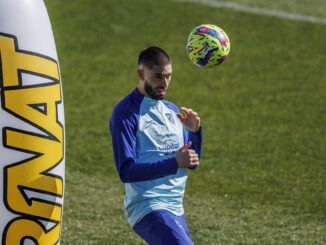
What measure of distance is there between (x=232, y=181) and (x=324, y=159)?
1827 millimetres

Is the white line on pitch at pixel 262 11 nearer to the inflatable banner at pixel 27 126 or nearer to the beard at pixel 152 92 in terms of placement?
the beard at pixel 152 92

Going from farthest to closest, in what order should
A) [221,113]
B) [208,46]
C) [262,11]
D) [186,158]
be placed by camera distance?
[262,11] → [221,113] → [208,46] → [186,158]

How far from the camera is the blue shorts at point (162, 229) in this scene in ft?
15.8

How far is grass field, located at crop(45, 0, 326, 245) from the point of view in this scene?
8133 millimetres

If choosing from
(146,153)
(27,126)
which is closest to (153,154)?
(146,153)

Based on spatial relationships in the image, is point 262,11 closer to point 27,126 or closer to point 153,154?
point 153,154

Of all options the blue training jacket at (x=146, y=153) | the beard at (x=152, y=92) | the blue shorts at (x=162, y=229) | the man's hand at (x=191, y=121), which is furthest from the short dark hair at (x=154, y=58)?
the blue shorts at (x=162, y=229)

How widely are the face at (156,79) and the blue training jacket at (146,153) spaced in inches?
5.6

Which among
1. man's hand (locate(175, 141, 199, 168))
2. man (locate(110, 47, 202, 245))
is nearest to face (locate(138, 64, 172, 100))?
man (locate(110, 47, 202, 245))

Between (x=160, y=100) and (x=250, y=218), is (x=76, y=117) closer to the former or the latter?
(x=250, y=218)

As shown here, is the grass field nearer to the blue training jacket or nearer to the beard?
the blue training jacket

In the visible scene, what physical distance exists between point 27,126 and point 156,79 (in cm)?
122

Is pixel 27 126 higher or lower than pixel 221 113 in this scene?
higher

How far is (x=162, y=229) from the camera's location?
15.9 ft
